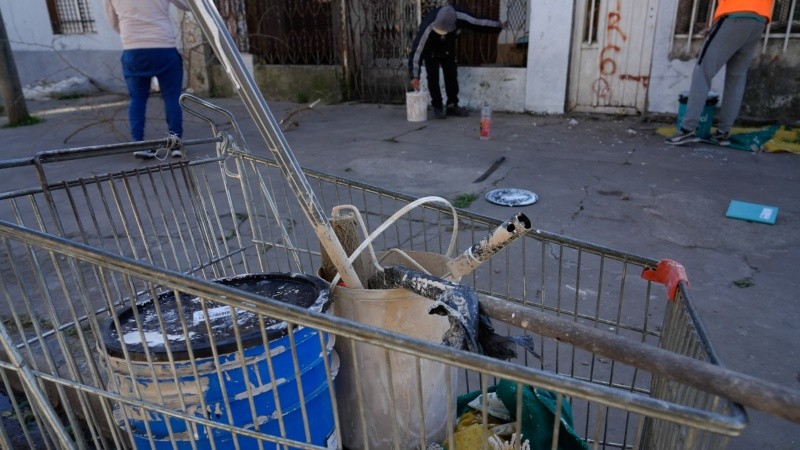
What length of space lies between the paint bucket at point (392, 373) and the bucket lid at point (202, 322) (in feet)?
0.48

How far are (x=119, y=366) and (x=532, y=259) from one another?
8.83 ft

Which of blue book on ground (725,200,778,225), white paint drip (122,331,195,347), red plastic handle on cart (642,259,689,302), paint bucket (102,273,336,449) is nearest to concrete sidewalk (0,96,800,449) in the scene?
blue book on ground (725,200,778,225)

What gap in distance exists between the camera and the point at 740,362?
8.04 ft

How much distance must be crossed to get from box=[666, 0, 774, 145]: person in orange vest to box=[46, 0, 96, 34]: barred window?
12.3 m

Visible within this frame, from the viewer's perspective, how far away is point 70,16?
12.4 metres

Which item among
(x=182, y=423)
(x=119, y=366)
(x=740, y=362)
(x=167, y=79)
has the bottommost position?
(x=740, y=362)

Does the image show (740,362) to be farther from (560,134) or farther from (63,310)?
(560,134)

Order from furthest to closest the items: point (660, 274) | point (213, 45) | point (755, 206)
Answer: point (755, 206) → point (660, 274) → point (213, 45)

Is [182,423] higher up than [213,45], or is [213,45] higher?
[213,45]

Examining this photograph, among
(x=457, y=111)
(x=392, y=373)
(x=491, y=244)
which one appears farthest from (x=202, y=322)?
(x=457, y=111)

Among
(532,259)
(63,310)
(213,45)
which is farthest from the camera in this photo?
(532,259)

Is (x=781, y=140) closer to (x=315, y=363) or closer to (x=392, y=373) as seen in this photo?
(x=392, y=373)

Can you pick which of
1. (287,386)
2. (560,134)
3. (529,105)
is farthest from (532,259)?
(529,105)

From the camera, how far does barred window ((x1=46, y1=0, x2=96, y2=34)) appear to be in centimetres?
1216
